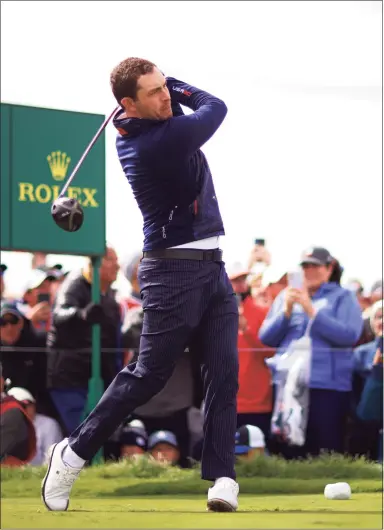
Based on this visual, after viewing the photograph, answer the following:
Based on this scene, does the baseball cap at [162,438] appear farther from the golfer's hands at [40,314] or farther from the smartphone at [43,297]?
the smartphone at [43,297]

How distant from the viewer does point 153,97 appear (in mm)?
6012

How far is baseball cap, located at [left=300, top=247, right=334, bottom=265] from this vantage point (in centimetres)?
1014

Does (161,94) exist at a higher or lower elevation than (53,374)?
higher

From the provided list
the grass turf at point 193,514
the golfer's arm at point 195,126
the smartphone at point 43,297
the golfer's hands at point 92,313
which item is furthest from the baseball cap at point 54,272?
the golfer's arm at point 195,126

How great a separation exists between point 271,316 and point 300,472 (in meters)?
1.44

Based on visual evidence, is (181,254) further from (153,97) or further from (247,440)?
(247,440)

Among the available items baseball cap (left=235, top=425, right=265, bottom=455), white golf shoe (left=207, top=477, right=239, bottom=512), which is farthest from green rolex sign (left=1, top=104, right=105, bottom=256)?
white golf shoe (left=207, top=477, right=239, bottom=512)

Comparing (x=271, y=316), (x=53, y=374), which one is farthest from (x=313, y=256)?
(x=53, y=374)

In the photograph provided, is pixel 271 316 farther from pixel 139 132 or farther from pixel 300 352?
pixel 139 132

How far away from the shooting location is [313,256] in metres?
10.2

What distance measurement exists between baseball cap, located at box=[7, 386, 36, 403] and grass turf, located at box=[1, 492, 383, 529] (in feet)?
8.75

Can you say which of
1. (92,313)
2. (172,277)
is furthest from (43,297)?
(172,277)

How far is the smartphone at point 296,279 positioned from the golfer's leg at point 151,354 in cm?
406

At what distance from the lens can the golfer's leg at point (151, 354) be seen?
Result: 20.2 ft
